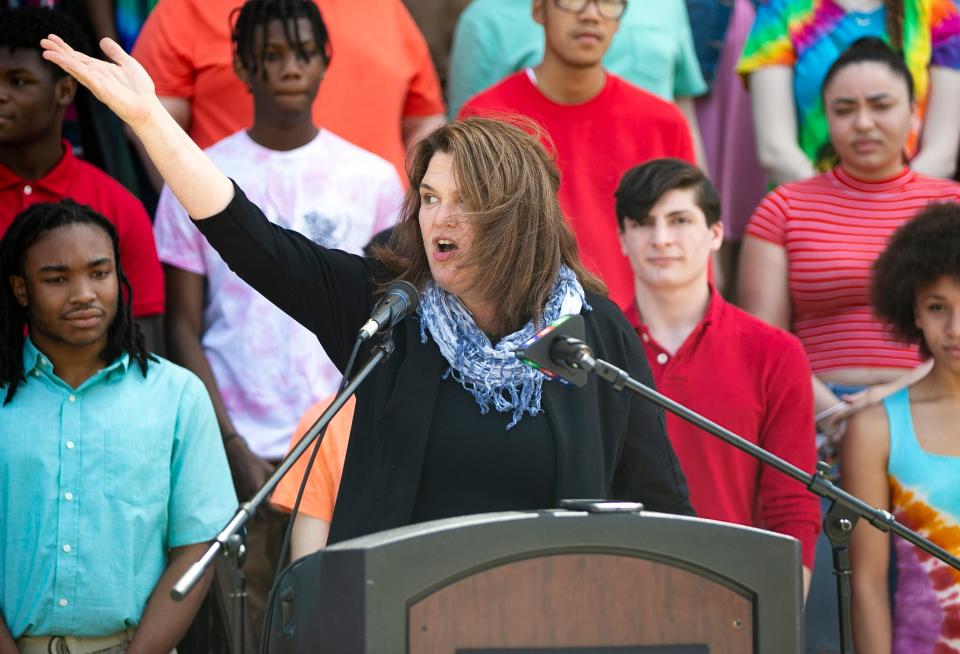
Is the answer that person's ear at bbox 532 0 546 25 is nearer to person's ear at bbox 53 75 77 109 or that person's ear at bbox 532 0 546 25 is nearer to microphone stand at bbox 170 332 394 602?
person's ear at bbox 53 75 77 109

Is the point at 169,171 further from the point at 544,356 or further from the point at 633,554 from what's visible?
the point at 633,554

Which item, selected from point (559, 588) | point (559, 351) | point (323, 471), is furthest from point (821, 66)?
point (559, 588)

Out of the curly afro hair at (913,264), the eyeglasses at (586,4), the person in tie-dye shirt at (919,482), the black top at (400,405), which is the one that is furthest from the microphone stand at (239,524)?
the eyeglasses at (586,4)

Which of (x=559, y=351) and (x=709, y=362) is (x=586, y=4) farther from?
(x=559, y=351)

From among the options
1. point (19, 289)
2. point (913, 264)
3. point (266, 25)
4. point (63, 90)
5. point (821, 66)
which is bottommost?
point (19, 289)

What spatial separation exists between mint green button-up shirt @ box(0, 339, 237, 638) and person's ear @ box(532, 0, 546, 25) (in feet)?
6.19

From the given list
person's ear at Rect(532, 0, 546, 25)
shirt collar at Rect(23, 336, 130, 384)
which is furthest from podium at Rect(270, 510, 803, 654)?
person's ear at Rect(532, 0, 546, 25)

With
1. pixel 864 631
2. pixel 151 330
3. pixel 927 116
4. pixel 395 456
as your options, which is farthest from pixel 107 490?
pixel 927 116

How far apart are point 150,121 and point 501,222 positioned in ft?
2.39

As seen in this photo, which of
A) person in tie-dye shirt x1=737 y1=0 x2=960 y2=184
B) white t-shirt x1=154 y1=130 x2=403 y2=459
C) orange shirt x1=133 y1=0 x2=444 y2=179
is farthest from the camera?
person in tie-dye shirt x1=737 y1=0 x2=960 y2=184

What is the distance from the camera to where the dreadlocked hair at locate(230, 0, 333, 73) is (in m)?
4.66

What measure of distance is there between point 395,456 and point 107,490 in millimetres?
1214

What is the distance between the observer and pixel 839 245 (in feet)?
15.6

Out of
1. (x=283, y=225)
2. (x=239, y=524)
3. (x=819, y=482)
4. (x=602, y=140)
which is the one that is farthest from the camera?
(x=602, y=140)
